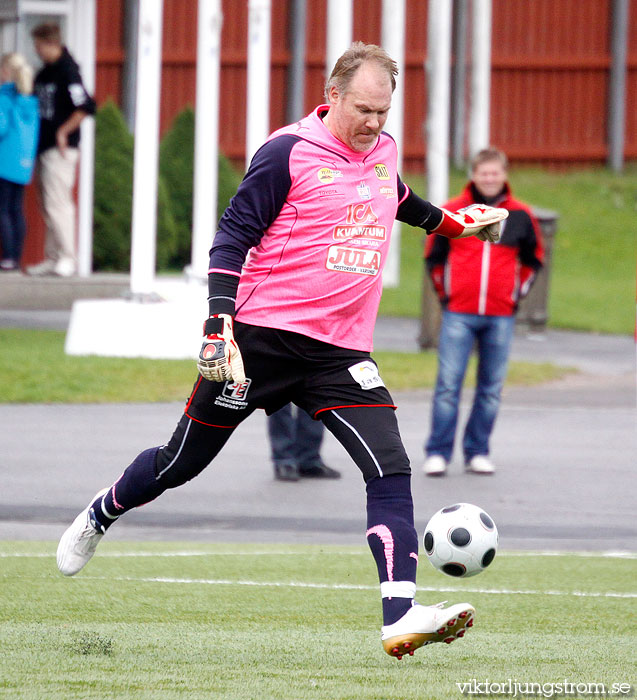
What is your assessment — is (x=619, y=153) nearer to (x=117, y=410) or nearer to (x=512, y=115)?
(x=512, y=115)

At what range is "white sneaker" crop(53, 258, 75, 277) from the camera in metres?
15.8

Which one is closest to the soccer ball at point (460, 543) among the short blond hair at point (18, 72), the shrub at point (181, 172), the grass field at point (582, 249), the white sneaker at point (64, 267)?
the short blond hair at point (18, 72)

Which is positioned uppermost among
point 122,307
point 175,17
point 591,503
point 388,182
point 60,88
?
point 175,17

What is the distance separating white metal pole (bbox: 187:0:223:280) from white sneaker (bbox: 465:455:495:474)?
5.15 meters

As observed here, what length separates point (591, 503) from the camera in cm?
874

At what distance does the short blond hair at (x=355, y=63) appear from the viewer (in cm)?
497

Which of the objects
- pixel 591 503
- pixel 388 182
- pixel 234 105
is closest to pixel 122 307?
pixel 591 503

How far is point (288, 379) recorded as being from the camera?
5.14 metres

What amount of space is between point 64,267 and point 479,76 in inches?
338

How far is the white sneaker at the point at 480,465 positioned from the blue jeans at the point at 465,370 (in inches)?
2.2

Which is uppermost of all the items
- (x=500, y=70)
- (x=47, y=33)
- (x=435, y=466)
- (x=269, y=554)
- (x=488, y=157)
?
(x=500, y=70)

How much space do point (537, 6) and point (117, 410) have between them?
2213 centimetres

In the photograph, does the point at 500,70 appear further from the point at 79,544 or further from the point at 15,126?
the point at 79,544

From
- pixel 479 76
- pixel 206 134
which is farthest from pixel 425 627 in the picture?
pixel 479 76
